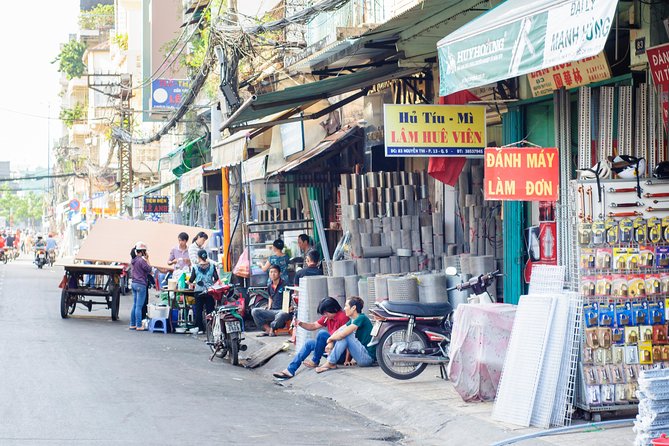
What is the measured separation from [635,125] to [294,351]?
714cm

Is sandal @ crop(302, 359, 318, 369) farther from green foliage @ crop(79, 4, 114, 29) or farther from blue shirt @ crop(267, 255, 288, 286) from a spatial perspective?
green foliage @ crop(79, 4, 114, 29)

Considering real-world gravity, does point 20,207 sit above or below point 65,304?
above

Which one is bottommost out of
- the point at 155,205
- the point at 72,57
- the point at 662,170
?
the point at 662,170

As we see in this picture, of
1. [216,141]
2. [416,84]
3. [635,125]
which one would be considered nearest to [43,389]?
[635,125]

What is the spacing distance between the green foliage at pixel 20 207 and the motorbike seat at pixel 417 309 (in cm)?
16923

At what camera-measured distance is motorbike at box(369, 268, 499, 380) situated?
1267 centimetres

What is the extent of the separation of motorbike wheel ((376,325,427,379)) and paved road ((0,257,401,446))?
0.86 meters

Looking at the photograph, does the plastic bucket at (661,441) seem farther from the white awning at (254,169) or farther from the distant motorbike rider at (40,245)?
the distant motorbike rider at (40,245)

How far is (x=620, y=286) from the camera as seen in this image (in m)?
9.97

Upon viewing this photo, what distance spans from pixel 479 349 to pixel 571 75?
3.28m

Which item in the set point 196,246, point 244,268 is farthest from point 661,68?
point 196,246

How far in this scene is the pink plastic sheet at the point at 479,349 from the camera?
431 inches

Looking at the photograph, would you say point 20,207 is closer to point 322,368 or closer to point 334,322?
point 334,322

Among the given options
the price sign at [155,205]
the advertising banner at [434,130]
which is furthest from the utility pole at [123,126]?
the advertising banner at [434,130]
